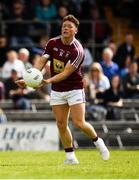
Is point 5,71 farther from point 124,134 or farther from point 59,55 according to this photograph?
point 59,55

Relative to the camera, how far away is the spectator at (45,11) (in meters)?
26.4

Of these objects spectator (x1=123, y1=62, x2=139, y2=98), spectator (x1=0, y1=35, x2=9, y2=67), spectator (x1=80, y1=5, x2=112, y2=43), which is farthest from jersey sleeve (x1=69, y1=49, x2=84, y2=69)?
spectator (x1=80, y1=5, x2=112, y2=43)

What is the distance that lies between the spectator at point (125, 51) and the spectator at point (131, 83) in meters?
1.70

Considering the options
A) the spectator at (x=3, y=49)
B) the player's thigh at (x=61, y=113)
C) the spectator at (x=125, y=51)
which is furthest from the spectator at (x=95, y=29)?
the player's thigh at (x=61, y=113)

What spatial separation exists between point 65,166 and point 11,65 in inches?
374

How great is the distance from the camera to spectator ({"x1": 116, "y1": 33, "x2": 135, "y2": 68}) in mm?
24797

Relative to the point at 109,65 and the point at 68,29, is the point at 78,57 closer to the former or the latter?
the point at 68,29

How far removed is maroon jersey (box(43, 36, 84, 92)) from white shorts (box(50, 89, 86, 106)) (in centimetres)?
7

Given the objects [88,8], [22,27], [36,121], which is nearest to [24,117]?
[36,121]

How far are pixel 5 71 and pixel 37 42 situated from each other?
3.04 m

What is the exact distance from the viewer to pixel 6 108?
74.3 ft

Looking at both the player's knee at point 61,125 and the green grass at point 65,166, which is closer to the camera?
the green grass at point 65,166

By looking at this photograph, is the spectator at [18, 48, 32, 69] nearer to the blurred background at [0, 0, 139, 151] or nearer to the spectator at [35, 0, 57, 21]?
the blurred background at [0, 0, 139, 151]

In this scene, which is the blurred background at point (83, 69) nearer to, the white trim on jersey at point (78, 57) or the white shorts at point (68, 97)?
the white shorts at point (68, 97)
